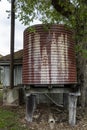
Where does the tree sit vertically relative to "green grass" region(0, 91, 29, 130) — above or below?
above

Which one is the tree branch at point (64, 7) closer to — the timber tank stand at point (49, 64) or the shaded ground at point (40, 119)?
the timber tank stand at point (49, 64)

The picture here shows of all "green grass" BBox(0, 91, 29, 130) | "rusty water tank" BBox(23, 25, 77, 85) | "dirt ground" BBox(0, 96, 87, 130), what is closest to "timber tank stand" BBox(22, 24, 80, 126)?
"rusty water tank" BBox(23, 25, 77, 85)

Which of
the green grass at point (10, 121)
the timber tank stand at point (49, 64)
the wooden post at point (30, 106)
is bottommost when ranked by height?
the green grass at point (10, 121)

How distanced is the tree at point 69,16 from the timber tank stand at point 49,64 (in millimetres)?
706

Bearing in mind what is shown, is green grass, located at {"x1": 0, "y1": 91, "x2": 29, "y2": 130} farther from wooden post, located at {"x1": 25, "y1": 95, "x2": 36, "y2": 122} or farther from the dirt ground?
wooden post, located at {"x1": 25, "y1": 95, "x2": 36, "y2": 122}

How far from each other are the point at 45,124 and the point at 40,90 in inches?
53.1

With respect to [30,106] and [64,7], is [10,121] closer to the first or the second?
[30,106]

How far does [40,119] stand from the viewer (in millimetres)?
12352

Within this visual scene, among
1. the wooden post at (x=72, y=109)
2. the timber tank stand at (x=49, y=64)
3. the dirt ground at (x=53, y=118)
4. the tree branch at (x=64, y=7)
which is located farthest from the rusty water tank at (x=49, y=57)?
the dirt ground at (x=53, y=118)

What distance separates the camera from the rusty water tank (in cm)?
1177

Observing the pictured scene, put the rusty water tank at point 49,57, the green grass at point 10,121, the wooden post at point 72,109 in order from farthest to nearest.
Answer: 1. the wooden post at point 72,109
2. the rusty water tank at point 49,57
3. the green grass at point 10,121

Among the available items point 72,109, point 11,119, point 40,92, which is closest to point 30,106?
point 40,92

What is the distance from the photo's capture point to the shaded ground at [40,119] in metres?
11.6

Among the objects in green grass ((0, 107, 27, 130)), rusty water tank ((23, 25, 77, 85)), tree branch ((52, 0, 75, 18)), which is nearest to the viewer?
green grass ((0, 107, 27, 130))
